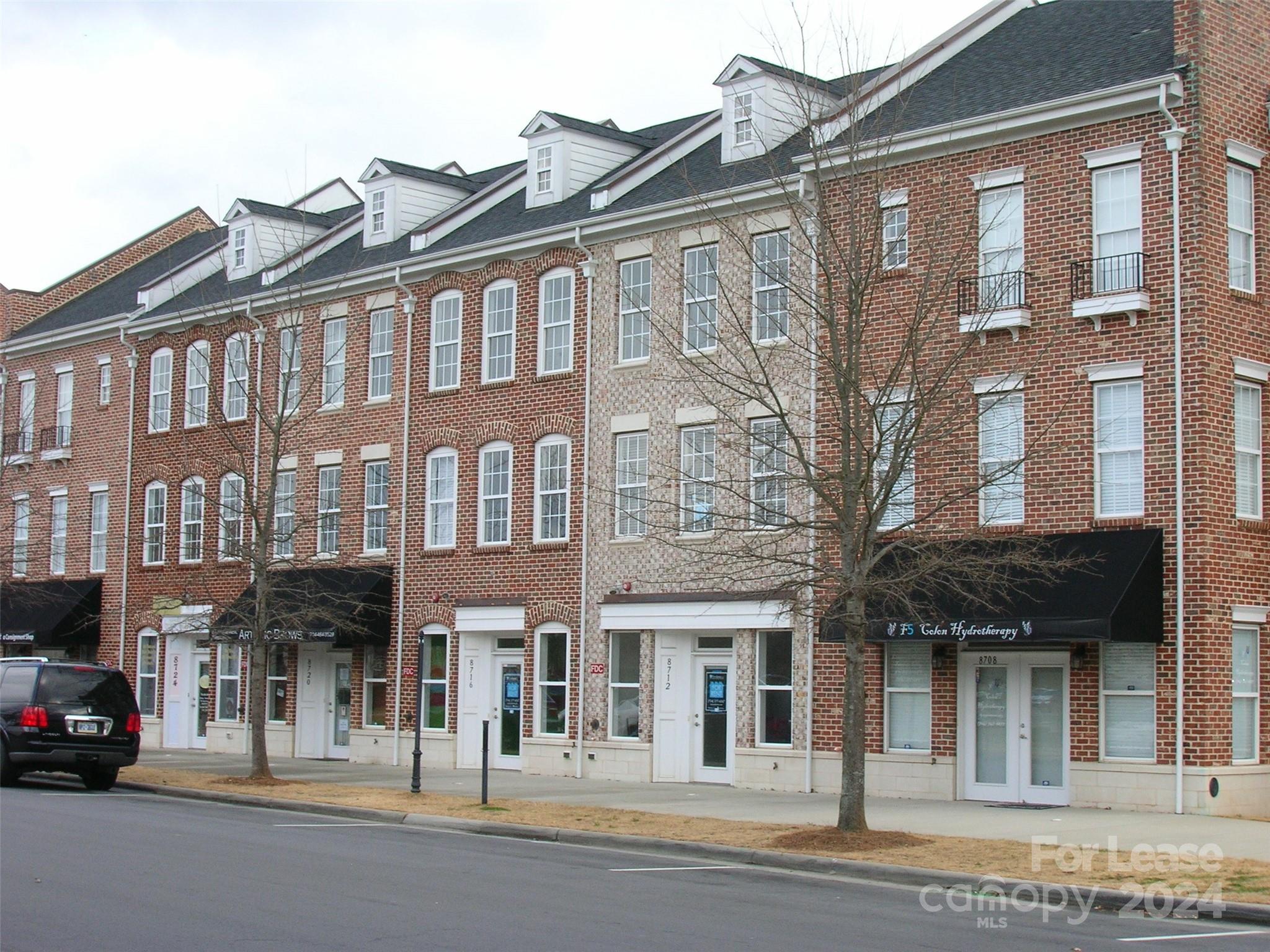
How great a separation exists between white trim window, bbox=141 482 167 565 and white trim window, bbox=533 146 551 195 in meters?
12.4

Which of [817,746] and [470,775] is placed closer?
[817,746]

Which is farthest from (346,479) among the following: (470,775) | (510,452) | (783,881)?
(783,881)

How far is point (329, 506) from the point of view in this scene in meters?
32.6

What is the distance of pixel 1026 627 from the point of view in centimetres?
2048

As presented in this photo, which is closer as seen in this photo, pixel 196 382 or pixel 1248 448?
pixel 1248 448

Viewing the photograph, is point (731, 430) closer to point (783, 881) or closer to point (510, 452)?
point (510, 452)

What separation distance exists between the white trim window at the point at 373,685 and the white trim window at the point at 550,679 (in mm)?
4428

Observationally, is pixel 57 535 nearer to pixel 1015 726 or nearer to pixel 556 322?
pixel 556 322

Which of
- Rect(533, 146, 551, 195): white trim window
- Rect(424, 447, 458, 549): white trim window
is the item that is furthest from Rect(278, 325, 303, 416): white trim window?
Rect(533, 146, 551, 195): white trim window

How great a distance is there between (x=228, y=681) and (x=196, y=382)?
6985 millimetres


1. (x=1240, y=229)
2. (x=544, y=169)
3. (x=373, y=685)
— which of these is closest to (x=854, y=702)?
(x=1240, y=229)

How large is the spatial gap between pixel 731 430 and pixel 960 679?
5.29 meters

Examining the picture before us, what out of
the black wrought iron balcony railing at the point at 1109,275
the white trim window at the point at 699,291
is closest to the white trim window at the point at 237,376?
the white trim window at the point at 699,291

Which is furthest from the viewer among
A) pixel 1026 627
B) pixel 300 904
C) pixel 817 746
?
pixel 817 746
